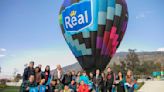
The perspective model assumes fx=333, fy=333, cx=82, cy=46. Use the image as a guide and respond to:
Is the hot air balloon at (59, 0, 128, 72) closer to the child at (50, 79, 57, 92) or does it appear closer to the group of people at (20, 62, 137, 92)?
the group of people at (20, 62, 137, 92)

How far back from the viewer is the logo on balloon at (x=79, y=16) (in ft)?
74.6

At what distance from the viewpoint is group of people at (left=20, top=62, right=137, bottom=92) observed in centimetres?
1238

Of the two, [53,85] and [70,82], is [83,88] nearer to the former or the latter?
[53,85]

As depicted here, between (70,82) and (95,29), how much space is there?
8268mm

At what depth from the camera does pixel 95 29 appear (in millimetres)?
22594

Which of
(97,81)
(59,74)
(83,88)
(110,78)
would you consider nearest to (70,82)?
(59,74)

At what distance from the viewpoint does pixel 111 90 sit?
15.1 metres

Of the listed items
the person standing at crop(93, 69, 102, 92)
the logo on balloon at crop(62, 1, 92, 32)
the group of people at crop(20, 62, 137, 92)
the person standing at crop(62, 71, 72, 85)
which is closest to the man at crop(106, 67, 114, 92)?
the group of people at crop(20, 62, 137, 92)

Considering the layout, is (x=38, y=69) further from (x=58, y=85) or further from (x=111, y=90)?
(x=111, y=90)

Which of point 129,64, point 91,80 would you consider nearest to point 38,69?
point 91,80

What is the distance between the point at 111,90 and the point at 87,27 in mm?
8335

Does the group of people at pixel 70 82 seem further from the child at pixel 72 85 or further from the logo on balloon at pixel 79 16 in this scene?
the logo on balloon at pixel 79 16

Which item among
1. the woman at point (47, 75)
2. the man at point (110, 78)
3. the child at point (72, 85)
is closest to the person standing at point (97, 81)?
the man at point (110, 78)

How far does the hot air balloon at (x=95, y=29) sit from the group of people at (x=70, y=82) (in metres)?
6.95
